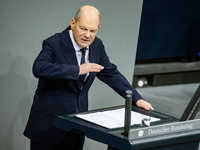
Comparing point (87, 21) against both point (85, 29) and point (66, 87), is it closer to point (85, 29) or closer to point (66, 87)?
point (85, 29)

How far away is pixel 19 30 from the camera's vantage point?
10.8 feet

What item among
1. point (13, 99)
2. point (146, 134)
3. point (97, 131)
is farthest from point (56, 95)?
point (13, 99)

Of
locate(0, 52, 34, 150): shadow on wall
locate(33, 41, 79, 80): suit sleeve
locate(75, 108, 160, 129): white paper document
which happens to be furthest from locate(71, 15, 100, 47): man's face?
locate(0, 52, 34, 150): shadow on wall

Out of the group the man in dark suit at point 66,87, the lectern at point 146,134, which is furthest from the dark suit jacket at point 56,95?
the lectern at point 146,134

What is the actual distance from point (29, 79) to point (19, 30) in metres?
0.39

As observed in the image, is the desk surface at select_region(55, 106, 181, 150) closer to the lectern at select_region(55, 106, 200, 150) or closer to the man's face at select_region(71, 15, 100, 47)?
the lectern at select_region(55, 106, 200, 150)

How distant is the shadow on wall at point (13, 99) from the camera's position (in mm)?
3309

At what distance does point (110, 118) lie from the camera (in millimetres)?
2215

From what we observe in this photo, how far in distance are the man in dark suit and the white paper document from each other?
0.71 ft

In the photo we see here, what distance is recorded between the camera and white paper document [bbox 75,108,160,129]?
2100mm

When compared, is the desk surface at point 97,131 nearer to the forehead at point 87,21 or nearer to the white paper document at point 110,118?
the white paper document at point 110,118

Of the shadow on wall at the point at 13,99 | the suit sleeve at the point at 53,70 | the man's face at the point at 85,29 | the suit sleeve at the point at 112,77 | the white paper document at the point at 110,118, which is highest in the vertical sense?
the man's face at the point at 85,29

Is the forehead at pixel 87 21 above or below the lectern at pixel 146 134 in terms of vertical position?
above

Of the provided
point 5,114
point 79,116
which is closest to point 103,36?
point 5,114
